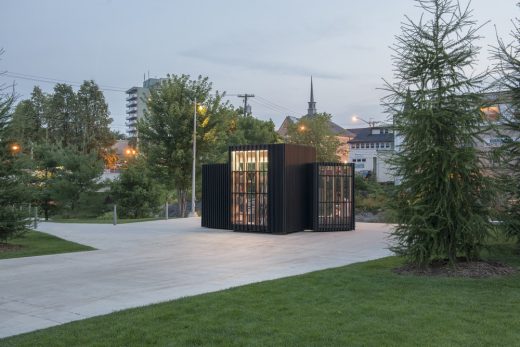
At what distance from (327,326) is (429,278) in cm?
375

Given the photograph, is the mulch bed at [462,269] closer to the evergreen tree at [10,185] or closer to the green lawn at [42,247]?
the green lawn at [42,247]

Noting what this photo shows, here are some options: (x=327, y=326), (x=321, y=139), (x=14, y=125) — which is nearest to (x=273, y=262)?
(x=327, y=326)

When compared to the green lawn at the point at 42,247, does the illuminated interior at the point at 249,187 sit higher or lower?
higher

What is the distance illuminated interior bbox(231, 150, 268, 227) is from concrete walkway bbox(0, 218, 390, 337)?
0.83 m

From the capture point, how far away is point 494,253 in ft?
35.7

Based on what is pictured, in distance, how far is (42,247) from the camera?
47.6 feet

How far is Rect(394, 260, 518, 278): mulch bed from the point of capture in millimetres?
9258

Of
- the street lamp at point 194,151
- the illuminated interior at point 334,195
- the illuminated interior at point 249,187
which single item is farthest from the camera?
the street lamp at point 194,151

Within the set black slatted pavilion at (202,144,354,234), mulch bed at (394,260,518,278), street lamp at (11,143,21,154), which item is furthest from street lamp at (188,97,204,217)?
mulch bed at (394,260,518,278)

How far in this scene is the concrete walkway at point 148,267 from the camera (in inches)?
301

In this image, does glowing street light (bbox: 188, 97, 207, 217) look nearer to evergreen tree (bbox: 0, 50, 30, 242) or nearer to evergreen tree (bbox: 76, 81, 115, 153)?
evergreen tree (bbox: 0, 50, 30, 242)

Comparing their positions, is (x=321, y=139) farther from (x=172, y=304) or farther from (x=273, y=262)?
(x=172, y=304)

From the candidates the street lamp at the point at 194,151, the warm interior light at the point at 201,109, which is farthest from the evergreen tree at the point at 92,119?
the street lamp at the point at 194,151

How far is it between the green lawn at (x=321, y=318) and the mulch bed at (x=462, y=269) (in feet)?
2.29
